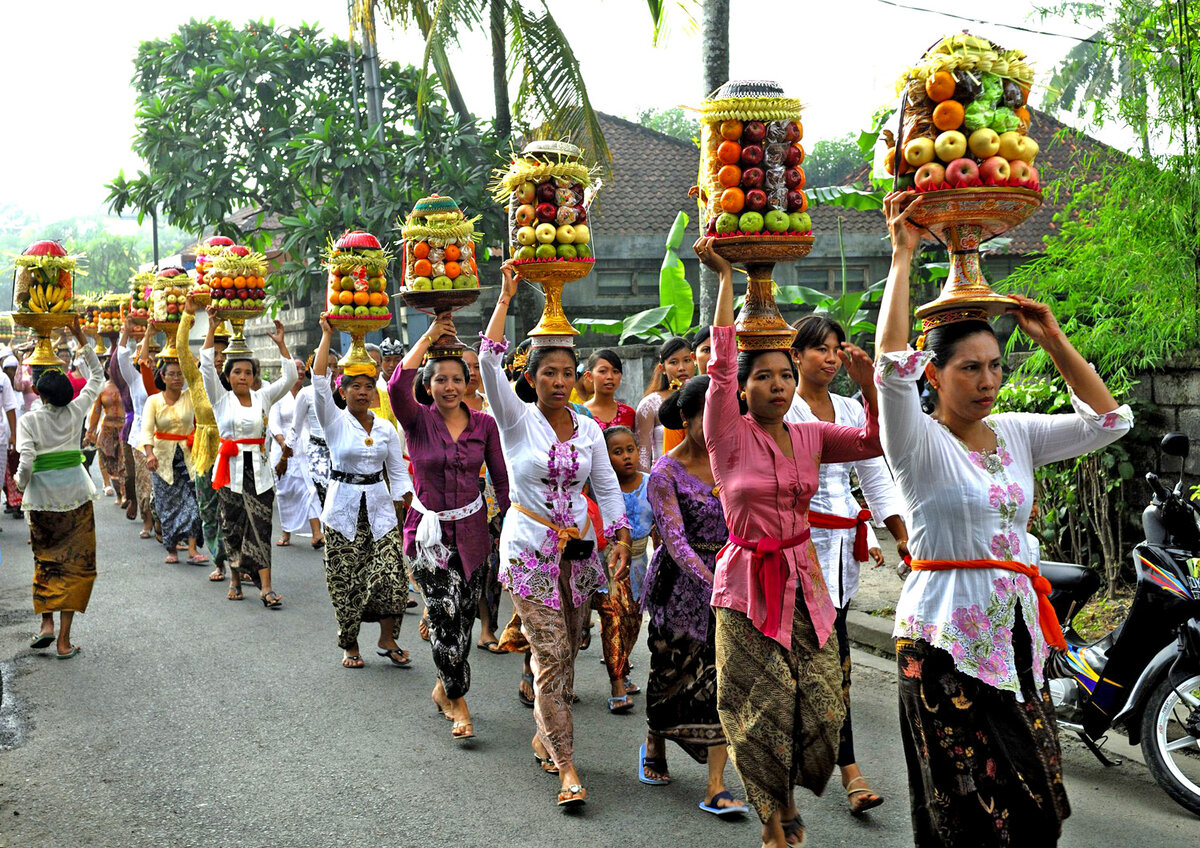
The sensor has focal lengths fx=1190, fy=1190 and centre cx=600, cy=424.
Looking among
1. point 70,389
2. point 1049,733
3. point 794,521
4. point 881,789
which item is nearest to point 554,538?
point 794,521

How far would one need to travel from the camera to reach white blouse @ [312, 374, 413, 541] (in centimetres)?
772

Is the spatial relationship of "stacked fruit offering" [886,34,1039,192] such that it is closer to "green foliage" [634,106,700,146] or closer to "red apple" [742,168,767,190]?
"red apple" [742,168,767,190]

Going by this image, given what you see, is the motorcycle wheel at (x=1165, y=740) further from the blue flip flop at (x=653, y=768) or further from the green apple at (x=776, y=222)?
the green apple at (x=776, y=222)

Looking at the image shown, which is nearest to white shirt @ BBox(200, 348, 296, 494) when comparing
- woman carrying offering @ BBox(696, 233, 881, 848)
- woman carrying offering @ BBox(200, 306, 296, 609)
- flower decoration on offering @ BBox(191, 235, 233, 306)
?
woman carrying offering @ BBox(200, 306, 296, 609)

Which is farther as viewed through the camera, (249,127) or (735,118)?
(249,127)

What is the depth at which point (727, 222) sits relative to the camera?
437 centimetres

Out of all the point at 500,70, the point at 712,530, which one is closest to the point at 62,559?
the point at 712,530

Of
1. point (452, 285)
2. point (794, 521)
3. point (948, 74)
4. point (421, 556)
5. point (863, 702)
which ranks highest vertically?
point (948, 74)

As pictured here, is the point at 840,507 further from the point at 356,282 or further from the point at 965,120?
the point at 356,282

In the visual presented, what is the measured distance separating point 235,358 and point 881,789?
727 cm

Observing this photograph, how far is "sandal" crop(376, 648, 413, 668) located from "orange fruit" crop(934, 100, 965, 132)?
5.34 meters

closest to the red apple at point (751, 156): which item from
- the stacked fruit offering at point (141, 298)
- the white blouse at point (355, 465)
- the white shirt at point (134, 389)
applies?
the white blouse at point (355, 465)

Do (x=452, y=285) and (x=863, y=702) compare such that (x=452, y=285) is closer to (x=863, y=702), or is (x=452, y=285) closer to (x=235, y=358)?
(x=863, y=702)

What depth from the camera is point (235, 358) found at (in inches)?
416
